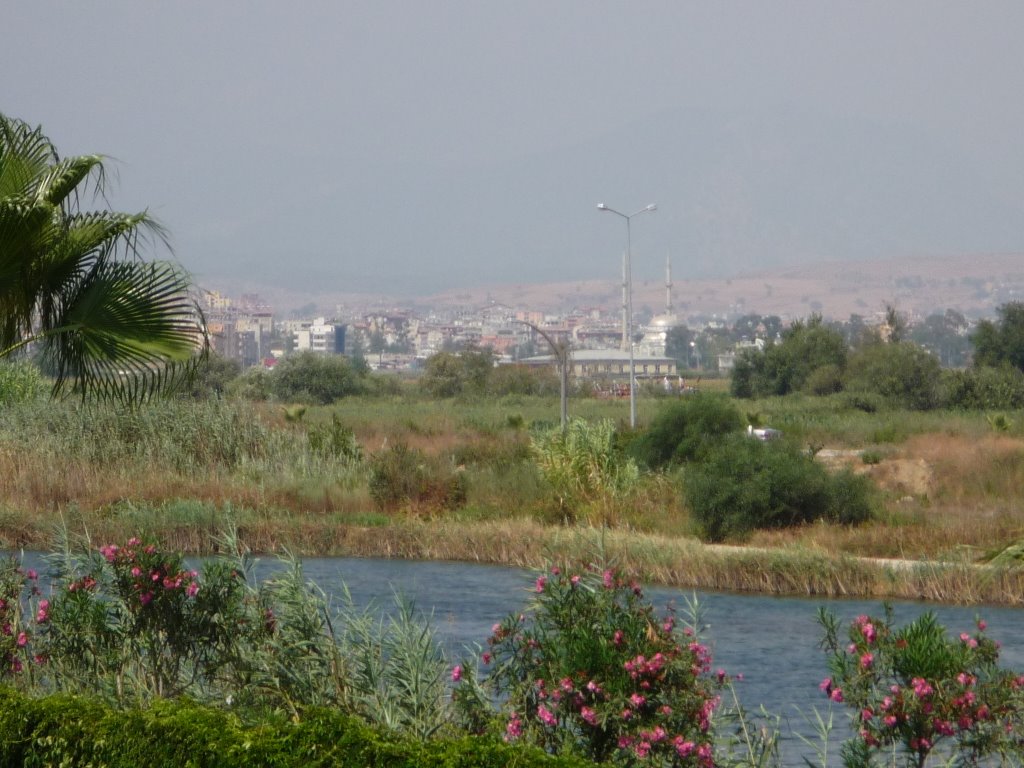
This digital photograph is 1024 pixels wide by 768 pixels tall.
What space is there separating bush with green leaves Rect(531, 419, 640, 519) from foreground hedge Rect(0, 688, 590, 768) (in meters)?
23.0

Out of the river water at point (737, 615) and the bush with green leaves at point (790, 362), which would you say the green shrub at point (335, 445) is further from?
the bush with green leaves at point (790, 362)

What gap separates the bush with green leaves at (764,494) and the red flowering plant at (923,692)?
69.0ft

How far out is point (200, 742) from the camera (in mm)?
7113

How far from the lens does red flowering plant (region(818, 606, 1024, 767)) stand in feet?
23.0

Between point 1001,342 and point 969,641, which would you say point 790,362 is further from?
point 969,641

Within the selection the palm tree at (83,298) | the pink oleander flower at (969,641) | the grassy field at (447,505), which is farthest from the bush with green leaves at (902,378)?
the pink oleander flower at (969,641)

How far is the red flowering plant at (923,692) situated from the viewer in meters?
7.02

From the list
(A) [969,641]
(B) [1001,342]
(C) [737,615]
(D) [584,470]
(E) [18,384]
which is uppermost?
(B) [1001,342]

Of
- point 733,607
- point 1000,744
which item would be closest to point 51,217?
point 1000,744

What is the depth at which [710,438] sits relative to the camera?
35250mm

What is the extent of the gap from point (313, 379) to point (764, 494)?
6031 centimetres

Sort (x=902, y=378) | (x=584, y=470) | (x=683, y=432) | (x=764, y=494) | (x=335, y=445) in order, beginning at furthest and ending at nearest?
1. (x=902, y=378)
2. (x=335, y=445)
3. (x=683, y=432)
4. (x=584, y=470)
5. (x=764, y=494)

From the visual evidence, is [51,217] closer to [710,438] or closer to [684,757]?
[684,757]

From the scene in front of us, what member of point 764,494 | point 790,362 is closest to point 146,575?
point 764,494
